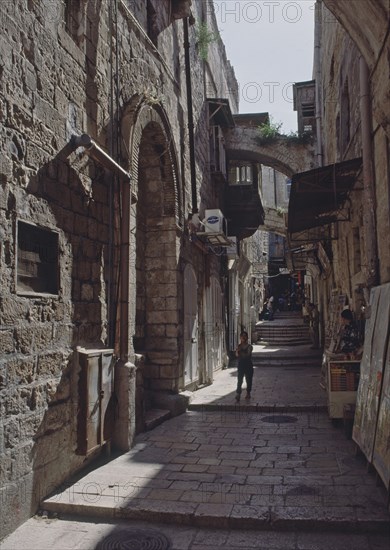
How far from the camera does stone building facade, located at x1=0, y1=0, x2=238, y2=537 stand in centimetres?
407

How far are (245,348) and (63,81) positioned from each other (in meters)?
5.85

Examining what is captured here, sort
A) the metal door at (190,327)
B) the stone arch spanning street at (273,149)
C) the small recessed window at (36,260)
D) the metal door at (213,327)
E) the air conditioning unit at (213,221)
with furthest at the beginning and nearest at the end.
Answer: the stone arch spanning street at (273,149)
the metal door at (213,327)
the air conditioning unit at (213,221)
the metal door at (190,327)
the small recessed window at (36,260)

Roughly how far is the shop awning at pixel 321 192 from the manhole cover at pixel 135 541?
5.75 meters

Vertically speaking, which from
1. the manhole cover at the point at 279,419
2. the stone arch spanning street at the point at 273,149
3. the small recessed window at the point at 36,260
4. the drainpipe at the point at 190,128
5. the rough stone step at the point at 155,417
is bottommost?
the manhole cover at the point at 279,419

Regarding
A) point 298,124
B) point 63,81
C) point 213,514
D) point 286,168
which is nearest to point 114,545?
point 213,514

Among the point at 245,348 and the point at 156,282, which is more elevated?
the point at 156,282

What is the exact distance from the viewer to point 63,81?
503cm

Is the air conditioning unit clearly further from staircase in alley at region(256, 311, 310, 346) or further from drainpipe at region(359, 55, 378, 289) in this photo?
staircase in alley at region(256, 311, 310, 346)

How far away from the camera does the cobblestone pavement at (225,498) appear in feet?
12.2

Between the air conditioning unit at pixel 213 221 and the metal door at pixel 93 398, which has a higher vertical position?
the air conditioning unit at pixel 213 221

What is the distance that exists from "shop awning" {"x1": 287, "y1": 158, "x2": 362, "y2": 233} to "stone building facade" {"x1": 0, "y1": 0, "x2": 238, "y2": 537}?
2144mm

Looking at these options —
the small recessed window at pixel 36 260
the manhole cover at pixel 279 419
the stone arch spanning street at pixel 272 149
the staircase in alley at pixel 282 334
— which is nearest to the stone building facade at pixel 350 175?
the stone arch spanning street at pixel 272 149

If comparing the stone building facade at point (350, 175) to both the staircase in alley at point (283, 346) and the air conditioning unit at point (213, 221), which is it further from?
the staircase in alley at point (283, 346)

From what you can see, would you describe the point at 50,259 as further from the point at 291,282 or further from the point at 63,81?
the point at 291,282
